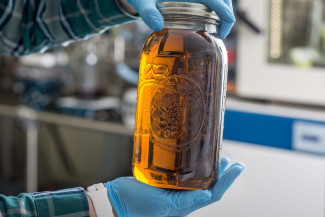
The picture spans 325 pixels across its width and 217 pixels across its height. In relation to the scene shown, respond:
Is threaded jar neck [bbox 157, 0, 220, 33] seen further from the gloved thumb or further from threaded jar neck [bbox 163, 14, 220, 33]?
the gloved thumb

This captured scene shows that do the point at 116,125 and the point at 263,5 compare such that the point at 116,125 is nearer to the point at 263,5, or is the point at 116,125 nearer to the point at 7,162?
the point at 263,5

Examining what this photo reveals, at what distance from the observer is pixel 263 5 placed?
7.35 ft

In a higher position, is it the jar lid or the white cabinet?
the jar lid

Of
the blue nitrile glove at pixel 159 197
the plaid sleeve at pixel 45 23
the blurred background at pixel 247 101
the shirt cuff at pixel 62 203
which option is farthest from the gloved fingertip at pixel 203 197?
the blurred background at pixel 247 101

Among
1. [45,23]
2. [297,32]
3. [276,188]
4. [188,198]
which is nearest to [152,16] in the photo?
[188,198]

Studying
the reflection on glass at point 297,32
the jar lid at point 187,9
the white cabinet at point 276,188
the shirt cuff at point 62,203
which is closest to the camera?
the jar lid at point 187,9

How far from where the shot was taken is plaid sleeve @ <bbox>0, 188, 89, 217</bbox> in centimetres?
83

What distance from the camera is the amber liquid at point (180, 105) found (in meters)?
0.76

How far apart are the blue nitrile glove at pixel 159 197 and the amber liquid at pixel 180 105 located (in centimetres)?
4

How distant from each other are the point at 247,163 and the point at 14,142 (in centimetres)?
232

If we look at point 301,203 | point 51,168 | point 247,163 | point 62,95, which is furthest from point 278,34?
point 51,168

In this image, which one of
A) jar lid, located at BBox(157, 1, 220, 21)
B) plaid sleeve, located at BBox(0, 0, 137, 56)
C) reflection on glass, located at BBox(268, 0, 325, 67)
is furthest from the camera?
reflection on glass, located at BBox(268, 0, 325, 67)

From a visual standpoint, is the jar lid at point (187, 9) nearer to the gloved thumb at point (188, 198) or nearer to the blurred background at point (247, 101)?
the gloved thumb at point (188, 198)

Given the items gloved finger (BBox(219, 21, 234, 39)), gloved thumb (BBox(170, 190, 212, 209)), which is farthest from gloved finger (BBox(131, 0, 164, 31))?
gloved thumb (BBox(170, 190, 212, 209))
